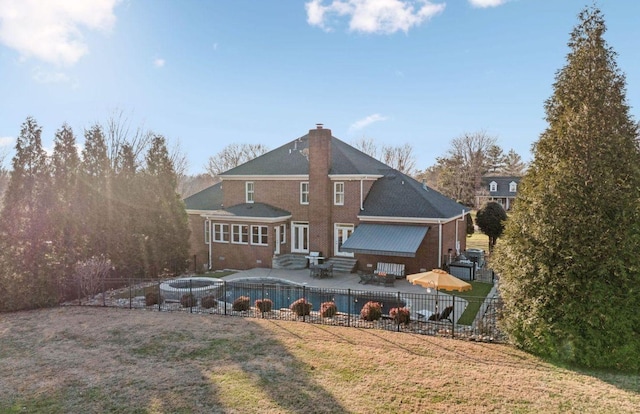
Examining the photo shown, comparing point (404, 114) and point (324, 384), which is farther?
point (404, 114)

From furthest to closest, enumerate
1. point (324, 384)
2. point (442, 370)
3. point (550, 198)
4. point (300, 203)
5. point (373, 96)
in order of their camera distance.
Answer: point (373, 96) < point (300, 203) < point (550, 198) < point (442, 370) < point (324, 384)

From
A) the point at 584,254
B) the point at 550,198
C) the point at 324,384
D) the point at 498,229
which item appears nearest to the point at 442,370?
the point at 324,384

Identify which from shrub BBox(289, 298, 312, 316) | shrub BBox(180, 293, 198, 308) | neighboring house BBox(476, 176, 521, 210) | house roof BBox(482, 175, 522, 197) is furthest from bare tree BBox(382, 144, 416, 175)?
shrub BBox(289, 298, 312, 316)

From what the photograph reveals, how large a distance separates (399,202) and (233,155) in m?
57.1

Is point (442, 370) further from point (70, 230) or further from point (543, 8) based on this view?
point (70, 230)

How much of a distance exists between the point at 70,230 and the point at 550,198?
2323 cm

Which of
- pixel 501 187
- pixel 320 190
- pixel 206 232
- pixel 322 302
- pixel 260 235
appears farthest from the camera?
pixel 501 187

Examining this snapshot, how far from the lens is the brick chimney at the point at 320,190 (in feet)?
97.6

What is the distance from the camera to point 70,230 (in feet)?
69.2

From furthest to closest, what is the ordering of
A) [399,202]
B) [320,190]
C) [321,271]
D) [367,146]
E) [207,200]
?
1. [367,146]
2. [207,200]
3. [320,190]
4. [399,202]
5. [321,271]

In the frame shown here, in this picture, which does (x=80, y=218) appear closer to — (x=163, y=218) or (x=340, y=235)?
(x=163, y=218)

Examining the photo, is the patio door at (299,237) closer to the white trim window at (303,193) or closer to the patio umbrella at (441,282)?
the white trim window at (303,193)

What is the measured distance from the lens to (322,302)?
2006cm

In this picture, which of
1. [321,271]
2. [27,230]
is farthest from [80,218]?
[321,271]
